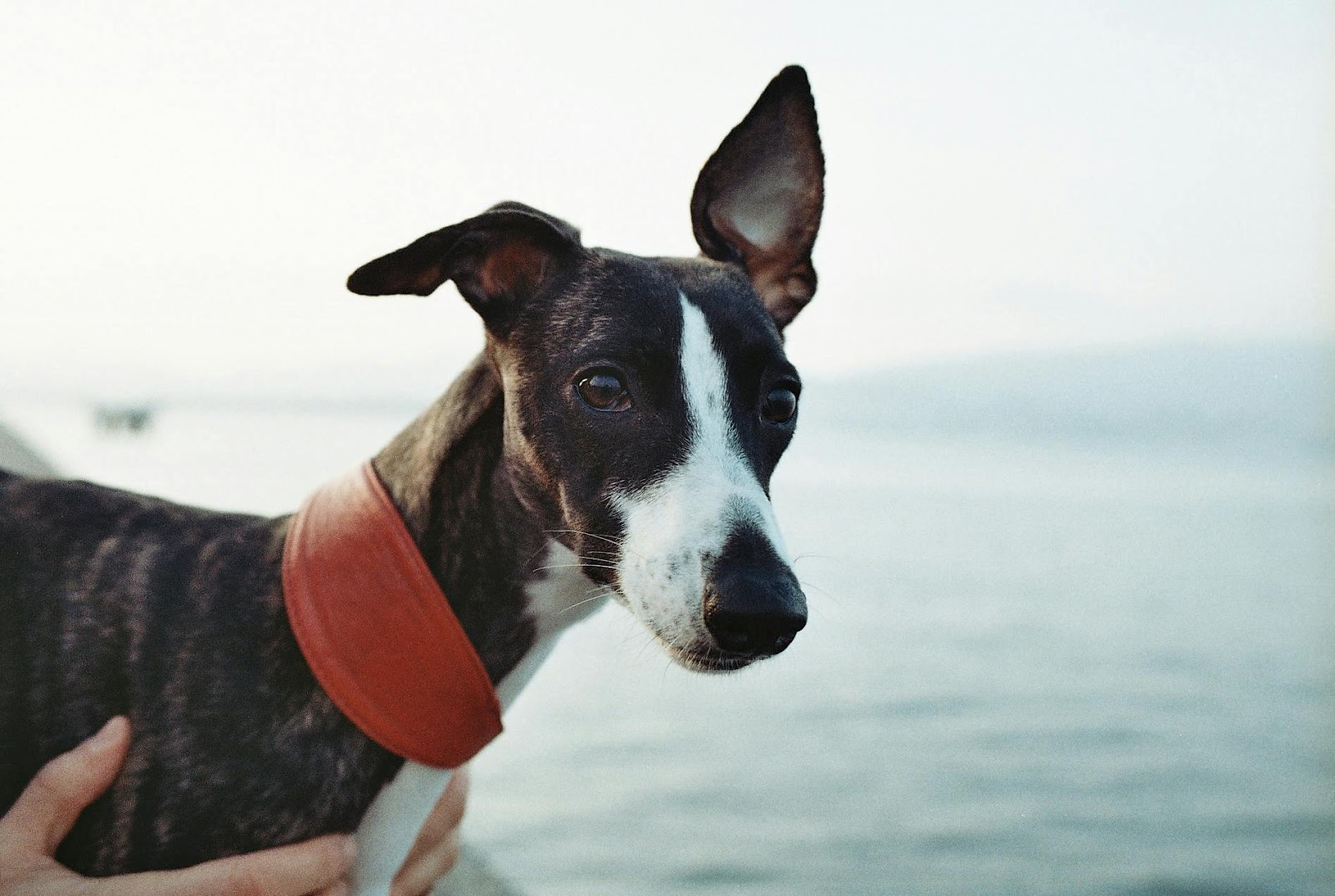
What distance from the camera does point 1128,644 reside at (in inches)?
287

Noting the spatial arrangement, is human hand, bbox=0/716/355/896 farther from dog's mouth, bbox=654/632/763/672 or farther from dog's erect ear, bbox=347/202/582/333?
dog's erect ear, bbox=347/202/582/333

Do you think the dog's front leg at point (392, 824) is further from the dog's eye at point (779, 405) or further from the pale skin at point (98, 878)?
the dog's eye at point (779, 405)

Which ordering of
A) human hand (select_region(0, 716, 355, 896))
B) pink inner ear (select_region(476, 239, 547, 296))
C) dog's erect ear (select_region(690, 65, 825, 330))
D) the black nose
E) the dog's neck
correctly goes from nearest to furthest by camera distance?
the black nose → human hand (select_region(0, 716, 355, 896)) → the dog's neck → pink inner ear (select_region(476, 239, 547, 296)) → dog's erect ear (select_region(690, 65, 825, 330))

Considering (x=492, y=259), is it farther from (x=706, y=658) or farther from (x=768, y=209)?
(x=706, y=658)

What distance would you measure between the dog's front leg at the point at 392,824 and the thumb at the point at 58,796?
41 cm

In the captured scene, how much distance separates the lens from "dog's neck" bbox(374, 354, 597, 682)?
203 centimetres

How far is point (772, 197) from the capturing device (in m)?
2.40

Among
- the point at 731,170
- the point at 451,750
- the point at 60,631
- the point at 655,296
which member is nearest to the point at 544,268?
the point at 655,296

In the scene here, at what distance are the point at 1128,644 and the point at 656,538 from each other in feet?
20.3

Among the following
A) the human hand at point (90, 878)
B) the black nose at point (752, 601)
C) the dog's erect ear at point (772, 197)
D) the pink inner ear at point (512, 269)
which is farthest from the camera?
the dog's erect ear at point (772, 197)

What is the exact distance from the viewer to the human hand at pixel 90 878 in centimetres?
189

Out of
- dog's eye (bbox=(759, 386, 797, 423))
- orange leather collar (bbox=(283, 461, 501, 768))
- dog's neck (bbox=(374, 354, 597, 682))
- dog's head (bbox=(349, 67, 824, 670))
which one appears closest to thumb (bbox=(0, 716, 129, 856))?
orange leather collar (bbox=(283, 461, 501, 768))

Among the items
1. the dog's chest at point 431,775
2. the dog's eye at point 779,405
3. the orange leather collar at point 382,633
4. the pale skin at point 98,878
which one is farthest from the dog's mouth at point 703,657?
the pale skin at point 98,878

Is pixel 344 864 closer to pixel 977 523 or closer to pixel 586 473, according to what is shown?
pixel 586 473
